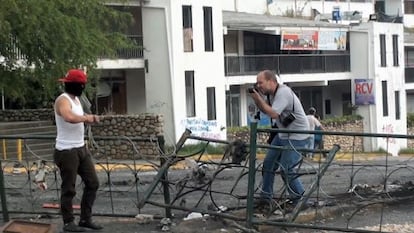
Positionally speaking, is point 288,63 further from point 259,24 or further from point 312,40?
point 259,24

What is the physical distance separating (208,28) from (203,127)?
13.8 ft

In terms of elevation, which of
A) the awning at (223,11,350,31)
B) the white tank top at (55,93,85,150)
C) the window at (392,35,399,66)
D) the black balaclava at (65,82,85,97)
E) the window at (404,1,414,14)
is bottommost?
the white tank top at (55,93,85,150)

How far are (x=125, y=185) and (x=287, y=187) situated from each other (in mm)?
4123

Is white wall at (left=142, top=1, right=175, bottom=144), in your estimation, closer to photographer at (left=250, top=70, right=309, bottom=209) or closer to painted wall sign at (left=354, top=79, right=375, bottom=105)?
painted wall sign at (left=354, top=79, right=375, bottom=105)

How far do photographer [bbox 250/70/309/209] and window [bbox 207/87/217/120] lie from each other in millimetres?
23399

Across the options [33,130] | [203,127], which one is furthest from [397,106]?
[33,130]

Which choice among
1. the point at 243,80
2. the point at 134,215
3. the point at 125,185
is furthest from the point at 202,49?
the point at 134,215

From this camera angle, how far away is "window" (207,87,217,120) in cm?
3225

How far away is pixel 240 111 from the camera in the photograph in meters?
37.8

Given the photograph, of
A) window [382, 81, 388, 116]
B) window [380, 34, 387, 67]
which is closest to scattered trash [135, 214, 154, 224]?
window [380, 34, 387, 67]

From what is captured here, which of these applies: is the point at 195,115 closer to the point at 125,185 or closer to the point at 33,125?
the point at 33,125

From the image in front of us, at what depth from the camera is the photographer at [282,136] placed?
319 inches

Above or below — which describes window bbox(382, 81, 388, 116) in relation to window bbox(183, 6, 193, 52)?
below

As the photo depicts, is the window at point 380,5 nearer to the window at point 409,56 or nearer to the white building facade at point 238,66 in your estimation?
the white building facade at point 238,66
